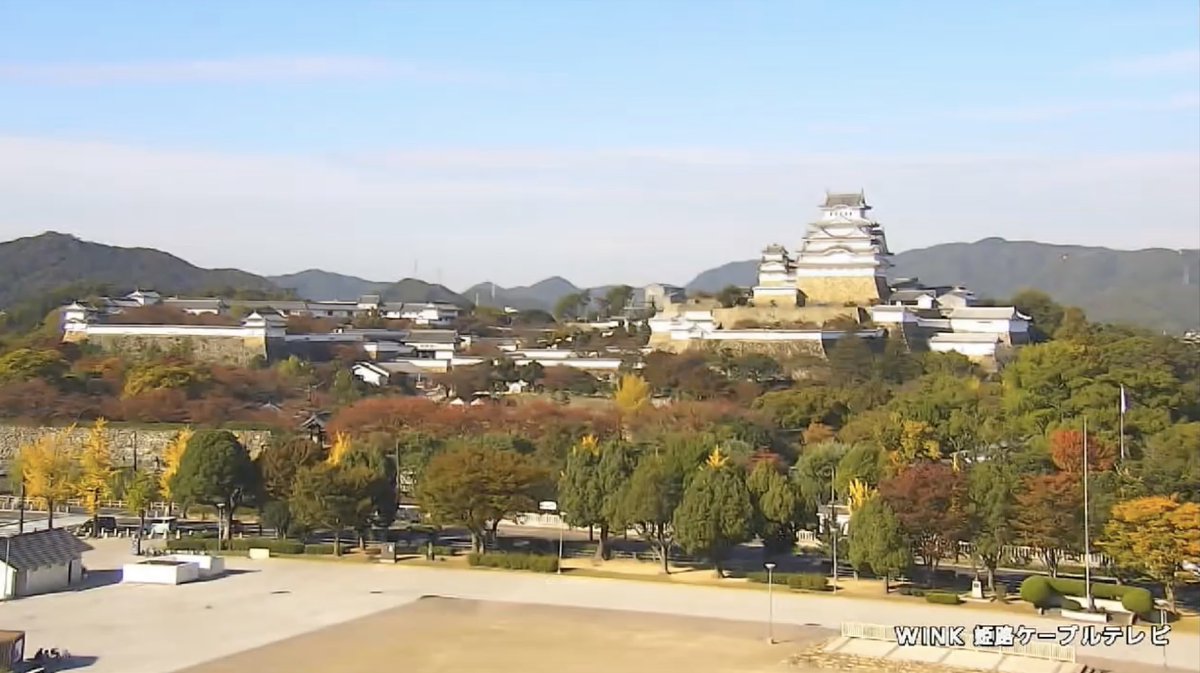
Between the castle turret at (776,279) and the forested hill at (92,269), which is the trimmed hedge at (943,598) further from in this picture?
the forested hill at (92,269)

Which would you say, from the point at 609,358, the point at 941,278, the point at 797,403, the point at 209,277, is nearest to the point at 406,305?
the point at 609,358

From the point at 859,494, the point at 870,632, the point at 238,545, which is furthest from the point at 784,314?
the point at 870,632

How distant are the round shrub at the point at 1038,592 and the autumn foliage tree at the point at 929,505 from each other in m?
1.85

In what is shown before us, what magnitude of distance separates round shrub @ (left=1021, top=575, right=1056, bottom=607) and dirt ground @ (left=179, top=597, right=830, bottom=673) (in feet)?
13.9

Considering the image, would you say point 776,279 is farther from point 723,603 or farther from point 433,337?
point 723,603

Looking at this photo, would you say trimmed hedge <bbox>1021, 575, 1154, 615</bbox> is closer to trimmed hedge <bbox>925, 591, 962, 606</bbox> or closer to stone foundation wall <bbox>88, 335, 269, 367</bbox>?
trimmed hedge <bbox>925, 591, 962, 606</bbox>

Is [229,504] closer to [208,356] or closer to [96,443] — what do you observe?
[96,443]

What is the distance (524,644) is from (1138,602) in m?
9.89

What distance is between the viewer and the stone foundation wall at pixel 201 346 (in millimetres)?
55219

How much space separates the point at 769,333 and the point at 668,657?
104ft

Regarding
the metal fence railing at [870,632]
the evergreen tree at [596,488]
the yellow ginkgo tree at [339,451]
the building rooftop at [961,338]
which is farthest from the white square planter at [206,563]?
the building rooftop at [961,338]

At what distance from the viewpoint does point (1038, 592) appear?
22.7 m

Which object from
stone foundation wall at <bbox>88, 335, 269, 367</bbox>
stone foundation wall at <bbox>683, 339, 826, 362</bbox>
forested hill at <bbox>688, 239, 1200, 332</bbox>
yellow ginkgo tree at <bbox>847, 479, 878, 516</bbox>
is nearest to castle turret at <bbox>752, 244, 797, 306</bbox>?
stone foundation wall at <bbox>683, 339, 826, 362</bbox>

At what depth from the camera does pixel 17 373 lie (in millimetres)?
44531
